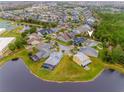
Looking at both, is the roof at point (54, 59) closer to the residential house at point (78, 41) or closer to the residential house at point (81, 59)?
the residential house at point (81, 59)

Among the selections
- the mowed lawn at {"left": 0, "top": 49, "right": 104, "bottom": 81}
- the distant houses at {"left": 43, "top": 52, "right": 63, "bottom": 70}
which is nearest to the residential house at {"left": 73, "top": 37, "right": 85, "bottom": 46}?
the distant houses at {"left": 43, "top": 52, "right": 63, "bottom": 70}

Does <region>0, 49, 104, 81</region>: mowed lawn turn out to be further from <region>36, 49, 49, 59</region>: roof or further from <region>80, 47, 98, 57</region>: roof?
<region>80, 47, 98, 57</region>: roof

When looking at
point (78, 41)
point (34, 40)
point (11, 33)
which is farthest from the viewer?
point (11, 33)

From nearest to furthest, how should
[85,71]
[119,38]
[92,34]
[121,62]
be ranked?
[85,71]
[121,62]
[119,38]
[92,34]

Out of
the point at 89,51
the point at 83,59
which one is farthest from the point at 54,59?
the point at 89,51

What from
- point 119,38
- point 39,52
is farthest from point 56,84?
point 119,38

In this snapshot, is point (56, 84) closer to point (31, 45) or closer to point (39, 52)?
point (39, 52)

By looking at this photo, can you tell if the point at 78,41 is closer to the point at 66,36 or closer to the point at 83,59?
the point at 66,36
